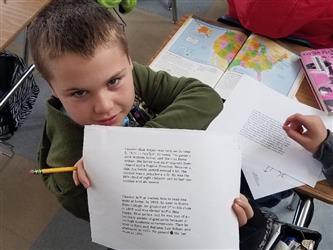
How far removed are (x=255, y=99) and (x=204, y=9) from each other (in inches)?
55.9

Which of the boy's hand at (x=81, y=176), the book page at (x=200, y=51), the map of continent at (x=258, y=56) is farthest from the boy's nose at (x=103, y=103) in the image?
the map of continent at (x=258, y=56)

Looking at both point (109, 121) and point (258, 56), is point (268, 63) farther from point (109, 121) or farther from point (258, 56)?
point (109, 121)

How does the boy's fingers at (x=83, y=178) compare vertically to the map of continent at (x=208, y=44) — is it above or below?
above

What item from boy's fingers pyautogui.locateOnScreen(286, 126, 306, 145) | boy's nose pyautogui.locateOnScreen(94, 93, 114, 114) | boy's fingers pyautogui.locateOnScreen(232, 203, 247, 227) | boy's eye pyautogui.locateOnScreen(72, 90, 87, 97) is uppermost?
boy's eye pyautogui.locateOnScreen(72, 90, 87, 97)

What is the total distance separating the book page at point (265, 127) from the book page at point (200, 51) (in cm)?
10

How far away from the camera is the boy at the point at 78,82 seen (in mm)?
645

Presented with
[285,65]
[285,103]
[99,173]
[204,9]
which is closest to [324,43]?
[285,65]

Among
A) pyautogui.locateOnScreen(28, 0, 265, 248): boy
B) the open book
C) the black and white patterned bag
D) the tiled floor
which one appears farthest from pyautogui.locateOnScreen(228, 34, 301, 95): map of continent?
the tiled floor

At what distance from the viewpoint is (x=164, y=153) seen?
60 cm

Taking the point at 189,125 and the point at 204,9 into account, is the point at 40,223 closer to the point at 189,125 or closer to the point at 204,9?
the point at 189,125

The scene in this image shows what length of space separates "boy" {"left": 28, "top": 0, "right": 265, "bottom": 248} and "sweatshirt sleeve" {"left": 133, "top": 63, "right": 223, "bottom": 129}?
1.6 inches

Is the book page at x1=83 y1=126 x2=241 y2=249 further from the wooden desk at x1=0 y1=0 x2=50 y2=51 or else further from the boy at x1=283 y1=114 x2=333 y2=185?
the wooden desk at x1=0 y1=0 x2=50 y2=51

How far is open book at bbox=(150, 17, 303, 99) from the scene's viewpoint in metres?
1.06

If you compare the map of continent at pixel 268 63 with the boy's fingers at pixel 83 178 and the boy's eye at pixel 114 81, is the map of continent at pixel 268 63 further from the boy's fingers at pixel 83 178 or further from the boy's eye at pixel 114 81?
the boy's fingers at pixel 83 178
